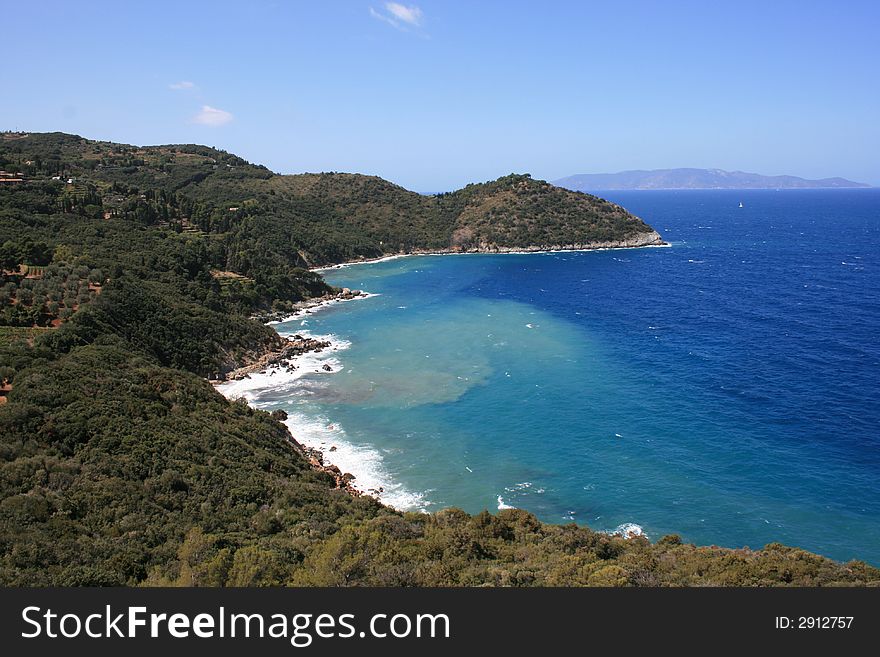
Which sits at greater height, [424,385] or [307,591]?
[307,591]

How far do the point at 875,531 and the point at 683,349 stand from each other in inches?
1407

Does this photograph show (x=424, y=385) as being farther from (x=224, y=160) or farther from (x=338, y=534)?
(x=224, y=160)

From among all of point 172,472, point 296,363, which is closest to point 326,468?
point 172,472

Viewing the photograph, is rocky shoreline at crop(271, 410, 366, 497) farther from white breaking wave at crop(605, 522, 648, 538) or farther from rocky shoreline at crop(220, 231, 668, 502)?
white breaking wave at crop(605, 522, 648, 538)

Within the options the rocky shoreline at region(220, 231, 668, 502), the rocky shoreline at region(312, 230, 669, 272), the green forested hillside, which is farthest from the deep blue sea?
the rocky shoreline at region(312, 230, 669, 272)

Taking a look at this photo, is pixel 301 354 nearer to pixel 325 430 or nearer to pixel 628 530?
pixel 325 430

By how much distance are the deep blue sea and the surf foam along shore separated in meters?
0.27

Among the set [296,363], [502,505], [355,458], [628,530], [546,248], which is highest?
[546,248]

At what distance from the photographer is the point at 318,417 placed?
51.7 metres

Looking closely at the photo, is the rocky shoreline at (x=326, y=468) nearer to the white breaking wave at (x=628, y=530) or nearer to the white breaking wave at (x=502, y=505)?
the white breaking wave at (x=502, y=505)

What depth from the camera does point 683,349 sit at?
6781 centimetres

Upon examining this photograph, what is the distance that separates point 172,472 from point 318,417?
844 inches

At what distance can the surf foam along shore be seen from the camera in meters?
39.8

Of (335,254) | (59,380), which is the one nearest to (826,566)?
(59,380)
